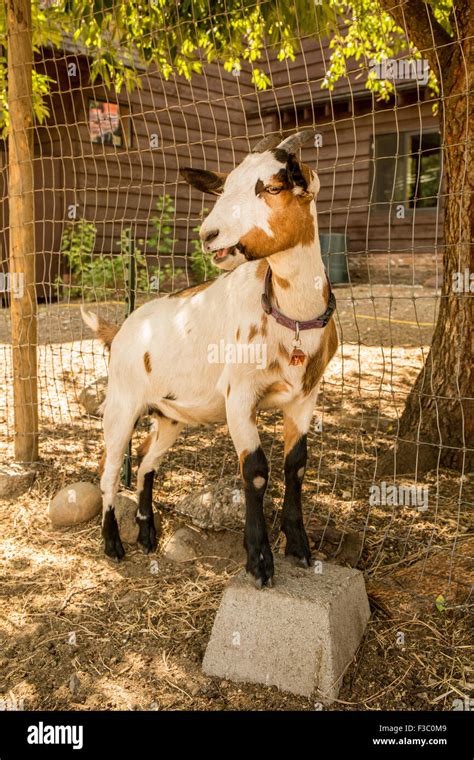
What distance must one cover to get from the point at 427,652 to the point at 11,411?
4.03 meters

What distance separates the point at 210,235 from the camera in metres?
2.31

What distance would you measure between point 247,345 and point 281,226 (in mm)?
540

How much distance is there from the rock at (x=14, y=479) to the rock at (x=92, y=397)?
100 centimetres

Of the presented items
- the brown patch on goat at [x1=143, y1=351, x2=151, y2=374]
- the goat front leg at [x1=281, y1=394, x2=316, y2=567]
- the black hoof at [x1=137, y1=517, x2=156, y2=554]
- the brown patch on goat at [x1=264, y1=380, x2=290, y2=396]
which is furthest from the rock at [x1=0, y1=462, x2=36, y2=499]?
the brown patch on goat at [x1=264, y1=380, x2=290, y2=396]

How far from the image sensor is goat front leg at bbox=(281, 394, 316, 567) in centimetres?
289

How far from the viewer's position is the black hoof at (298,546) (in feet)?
9.41

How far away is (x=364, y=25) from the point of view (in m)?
5.81

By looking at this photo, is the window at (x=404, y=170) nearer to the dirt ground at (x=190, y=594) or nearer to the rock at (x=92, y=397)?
the rock at (x=92, y=397)

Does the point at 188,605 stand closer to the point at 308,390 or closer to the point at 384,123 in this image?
the point at 308,390

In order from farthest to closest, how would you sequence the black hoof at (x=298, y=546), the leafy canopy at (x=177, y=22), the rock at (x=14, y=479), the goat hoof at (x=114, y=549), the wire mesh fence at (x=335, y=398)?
the rock at (x=14, y=479)
the leafy canopy at (x=177, y=22)
the goat hoof at (x=114, y=549)
the wire mesh fence at (x=335, y=398)
the black hoof at (x=298, y=546)

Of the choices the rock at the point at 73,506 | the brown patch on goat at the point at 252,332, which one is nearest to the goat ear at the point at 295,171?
the brown patch on goat at the point at 252,332

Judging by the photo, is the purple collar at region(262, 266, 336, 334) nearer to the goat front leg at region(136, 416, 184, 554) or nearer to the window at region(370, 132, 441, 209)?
the goat front leg at region(136, 416, 184, 554)

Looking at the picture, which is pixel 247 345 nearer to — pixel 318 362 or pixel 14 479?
pixel 318 362

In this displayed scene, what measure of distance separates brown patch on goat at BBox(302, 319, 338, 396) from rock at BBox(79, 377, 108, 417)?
282 cm
